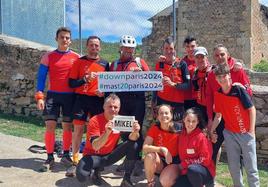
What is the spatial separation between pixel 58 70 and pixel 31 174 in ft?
4.70

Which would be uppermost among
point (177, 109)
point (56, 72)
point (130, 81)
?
point (56, 72)

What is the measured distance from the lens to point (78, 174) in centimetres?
462

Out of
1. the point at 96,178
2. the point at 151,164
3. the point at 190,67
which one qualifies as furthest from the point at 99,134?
the point at 190,67

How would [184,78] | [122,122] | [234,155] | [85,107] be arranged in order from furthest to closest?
[85,107] → [184,78] → [122,122] → [234,155]

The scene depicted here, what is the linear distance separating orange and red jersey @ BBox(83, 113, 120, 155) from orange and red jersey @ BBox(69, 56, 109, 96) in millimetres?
589

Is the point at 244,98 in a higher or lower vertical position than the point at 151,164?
higher

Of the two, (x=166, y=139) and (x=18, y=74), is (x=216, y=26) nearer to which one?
(x=18, y=74)

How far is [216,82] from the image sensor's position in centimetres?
466

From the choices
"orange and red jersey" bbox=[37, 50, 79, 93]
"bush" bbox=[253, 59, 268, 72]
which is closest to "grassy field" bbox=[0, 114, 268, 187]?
"orange and red jersey" bbox=[37, 50, 79, 93]

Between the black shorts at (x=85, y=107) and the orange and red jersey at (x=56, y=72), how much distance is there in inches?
8.9

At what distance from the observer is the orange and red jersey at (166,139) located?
4.63 metres

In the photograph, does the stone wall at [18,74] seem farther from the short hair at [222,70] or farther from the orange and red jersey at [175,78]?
the short hair at [222,70]

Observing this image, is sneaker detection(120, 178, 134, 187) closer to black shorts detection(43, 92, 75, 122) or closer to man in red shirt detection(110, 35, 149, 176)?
man in red shirt detection(110, 35, 149, 176)

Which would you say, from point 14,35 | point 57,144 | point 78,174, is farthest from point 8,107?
point 78,174
